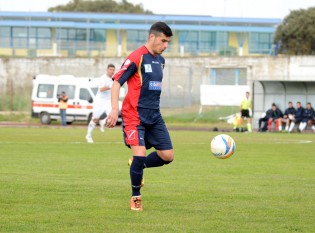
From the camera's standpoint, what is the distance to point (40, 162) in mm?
17484

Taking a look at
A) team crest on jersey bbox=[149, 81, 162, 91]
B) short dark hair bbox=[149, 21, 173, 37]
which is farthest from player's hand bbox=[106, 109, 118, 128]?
short dark hair bbox=[149, 21, 173, 37]

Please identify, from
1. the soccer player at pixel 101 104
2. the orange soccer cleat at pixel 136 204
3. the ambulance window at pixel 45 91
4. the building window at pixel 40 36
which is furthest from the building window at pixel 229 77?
the orange soccer cleat at pixel 136 204

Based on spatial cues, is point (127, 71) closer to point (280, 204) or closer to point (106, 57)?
point (280, 204)

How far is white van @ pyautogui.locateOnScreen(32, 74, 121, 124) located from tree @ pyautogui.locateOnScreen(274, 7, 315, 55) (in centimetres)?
3977

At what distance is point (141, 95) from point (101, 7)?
10544cm

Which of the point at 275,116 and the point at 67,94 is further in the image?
the point at 67,94

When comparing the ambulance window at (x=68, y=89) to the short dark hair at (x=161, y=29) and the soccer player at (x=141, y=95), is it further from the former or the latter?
the short dark hair at (x=161, y=29)

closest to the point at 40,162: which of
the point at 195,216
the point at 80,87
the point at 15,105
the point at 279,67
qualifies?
the point at 195,216

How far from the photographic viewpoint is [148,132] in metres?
10.6

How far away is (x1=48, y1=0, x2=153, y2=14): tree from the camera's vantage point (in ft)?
374

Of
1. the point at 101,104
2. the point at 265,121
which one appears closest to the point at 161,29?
the point at 101,104

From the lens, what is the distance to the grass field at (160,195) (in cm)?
880

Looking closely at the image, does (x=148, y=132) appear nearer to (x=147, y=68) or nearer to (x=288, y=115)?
(x=147, y=68)

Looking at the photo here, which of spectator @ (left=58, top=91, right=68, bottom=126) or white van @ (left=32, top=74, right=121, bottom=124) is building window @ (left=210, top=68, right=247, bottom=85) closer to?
white van @ (left=32, top=74, right=121, bottom=124)
